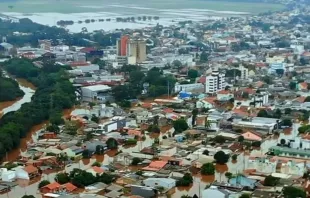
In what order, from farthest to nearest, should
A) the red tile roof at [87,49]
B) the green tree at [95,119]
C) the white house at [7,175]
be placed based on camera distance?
the red tile roof at [87,49] < the green tree at [95,119] < the white house at [7,175]

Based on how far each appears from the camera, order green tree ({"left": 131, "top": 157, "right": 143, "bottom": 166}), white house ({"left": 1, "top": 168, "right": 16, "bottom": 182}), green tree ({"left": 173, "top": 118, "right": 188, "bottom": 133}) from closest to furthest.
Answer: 1. white house ({"left": 1, "top": 168, "right": 16, "bottom": 182})
2. green tree ({"left": 131, "top": 157, "right": 143, "bottom": 166})
3. green tree ({"left": 173, "top": 118, "right": 188, "bottom": 133})

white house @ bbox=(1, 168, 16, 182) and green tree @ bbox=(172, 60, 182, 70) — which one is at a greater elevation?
green tree @ bbox=(172, 60, 182, 70)

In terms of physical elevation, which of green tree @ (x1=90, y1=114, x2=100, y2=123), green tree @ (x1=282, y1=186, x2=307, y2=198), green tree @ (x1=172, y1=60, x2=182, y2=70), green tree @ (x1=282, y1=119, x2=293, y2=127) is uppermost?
green tree @ (x1=172, y1=60, x2=182, y2=70)

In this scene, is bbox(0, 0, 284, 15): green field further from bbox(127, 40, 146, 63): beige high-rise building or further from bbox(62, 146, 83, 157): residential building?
bbox(62, 146, 83, 157): residential building

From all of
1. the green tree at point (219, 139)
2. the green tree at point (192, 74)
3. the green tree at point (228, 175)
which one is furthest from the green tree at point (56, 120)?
the green tree at point (192, 74)

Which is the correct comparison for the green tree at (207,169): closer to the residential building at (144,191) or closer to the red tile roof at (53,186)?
the residential building at (144,191)

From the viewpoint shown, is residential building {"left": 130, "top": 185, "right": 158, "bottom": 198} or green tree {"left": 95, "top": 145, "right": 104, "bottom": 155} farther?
green tree {"left": 95, "top": 145, "right": 104, "bottom": 155}

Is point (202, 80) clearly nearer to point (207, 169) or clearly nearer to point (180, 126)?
point (180, 126)

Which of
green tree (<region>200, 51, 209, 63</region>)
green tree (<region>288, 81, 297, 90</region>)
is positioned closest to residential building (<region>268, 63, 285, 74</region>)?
green tree (<region>288, 81, 297, 90</region>)
